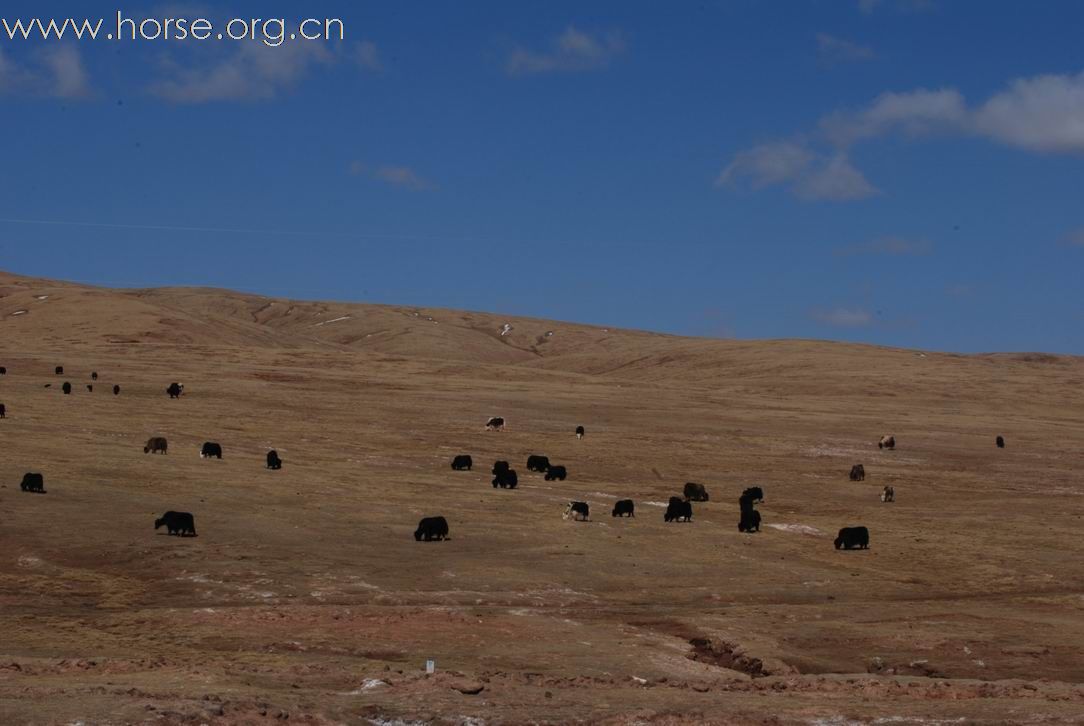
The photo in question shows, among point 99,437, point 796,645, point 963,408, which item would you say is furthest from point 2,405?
point 963,408

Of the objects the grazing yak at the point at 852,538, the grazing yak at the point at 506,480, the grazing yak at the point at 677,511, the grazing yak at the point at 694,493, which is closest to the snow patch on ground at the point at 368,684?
the grazing yak at the point at 852,538

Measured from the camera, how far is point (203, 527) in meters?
37.8

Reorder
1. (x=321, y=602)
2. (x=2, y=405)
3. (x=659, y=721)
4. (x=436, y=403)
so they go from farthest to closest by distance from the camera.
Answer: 1. (x=436, y=403)
2. (x=2, y=405)
3. (x=321, y=602)
4. (x=659, y=721)

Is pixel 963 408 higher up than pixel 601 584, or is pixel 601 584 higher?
pixel 963 408

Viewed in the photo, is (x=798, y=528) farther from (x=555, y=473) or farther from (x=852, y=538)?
(x=555, y=473)

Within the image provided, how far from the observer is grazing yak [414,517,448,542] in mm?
38312

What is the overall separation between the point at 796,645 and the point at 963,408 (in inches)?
3305

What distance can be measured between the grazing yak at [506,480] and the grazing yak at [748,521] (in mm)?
10227

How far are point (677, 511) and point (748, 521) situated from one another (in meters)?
2.35

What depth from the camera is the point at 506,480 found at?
51531 millimetres

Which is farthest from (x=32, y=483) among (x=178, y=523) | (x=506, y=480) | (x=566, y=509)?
(x=506, y=480)

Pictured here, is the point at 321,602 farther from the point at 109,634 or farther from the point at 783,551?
the point at 783,551

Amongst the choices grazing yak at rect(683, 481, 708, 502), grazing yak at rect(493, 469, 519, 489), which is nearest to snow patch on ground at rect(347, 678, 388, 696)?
grazing yak at rect(493, 469, 519, 489)

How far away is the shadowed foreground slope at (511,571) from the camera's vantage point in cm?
2109
